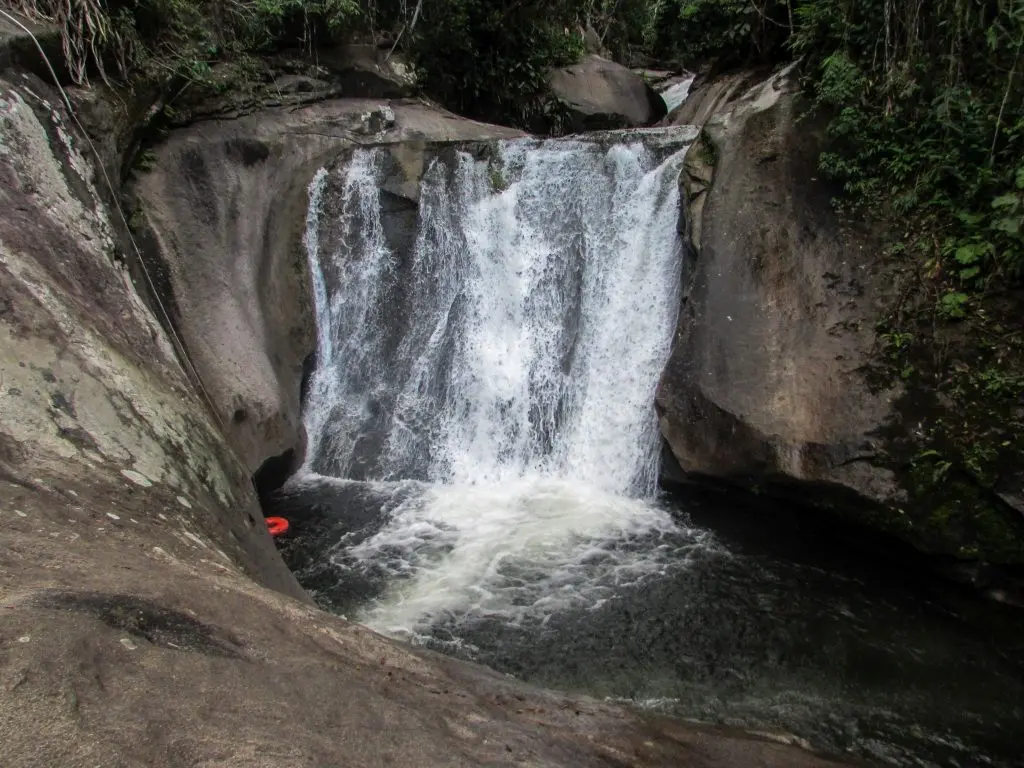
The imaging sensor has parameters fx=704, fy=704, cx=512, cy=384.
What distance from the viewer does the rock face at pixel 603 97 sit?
13938 millimetres

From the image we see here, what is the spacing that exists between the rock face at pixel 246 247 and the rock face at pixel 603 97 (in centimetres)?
450

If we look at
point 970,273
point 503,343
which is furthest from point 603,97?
point 970,273

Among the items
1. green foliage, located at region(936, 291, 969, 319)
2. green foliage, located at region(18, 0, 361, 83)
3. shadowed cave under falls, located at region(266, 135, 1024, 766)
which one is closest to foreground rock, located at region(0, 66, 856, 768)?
shadowed cave under falls, located at region(266, 135, 1024, 766)

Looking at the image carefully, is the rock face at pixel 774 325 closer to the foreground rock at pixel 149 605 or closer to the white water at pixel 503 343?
the white water at pixel 503 343

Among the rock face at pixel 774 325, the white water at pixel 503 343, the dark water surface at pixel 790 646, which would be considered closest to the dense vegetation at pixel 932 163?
the rock face at pixel 774 325

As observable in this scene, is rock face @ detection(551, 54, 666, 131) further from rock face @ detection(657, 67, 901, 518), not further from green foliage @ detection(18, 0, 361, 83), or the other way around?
rock face @ detection(657, 67, 901, 518)

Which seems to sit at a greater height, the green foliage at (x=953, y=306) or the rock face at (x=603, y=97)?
the rock face at (x=603, y=97)

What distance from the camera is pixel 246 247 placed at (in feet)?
28.5

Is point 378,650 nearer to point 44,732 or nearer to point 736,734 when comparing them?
point 44,732

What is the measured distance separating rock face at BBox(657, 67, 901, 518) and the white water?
739mm

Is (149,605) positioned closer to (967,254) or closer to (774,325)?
(774,325)

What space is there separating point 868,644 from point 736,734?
2.61 m

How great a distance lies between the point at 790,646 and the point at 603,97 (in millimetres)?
11610

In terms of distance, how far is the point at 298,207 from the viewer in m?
9.71
